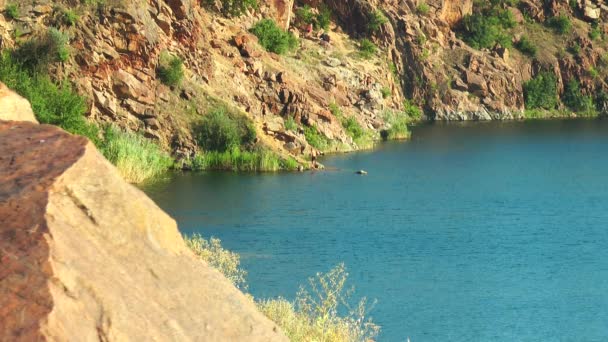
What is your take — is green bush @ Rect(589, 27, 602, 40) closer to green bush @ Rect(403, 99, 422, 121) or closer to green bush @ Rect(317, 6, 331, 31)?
green bush @ Rect(403, 99, 422, 121)

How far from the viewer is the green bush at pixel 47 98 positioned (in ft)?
137

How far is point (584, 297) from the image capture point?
1011 inches

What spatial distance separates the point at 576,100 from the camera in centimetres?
9356

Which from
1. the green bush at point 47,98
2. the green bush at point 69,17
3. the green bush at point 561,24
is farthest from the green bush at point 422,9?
the green bush at point 47,98

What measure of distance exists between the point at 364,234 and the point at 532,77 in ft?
206

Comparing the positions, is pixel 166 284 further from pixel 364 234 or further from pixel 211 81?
pixel 211 81

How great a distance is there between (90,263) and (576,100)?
89.9 metres

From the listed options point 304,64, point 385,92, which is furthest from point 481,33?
point 304,64

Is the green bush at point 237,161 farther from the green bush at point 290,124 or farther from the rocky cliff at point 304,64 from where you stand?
the green bush at point 290,124

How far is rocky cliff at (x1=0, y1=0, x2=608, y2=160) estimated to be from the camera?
47.7 m

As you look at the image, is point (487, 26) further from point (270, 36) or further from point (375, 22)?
point (270, 36)

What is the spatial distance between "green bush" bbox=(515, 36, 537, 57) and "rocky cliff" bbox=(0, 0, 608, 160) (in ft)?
1.97

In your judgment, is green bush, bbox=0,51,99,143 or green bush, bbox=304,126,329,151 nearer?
green bush, bbox=0,51,99,143

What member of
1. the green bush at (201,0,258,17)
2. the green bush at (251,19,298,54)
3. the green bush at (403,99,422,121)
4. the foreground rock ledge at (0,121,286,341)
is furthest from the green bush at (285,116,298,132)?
the foreground rock ledge at (0,121,286,341)
